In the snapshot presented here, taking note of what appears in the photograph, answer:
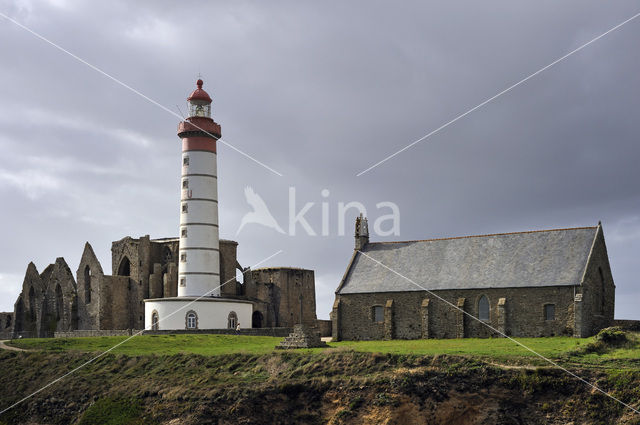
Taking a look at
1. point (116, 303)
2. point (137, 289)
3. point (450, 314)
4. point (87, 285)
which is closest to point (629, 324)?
point (450, 314)

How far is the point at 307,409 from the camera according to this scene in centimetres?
3294

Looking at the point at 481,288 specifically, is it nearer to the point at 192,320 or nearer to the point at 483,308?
the point at 483,308

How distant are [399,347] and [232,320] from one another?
19.3 m

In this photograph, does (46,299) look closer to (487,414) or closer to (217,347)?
(217,347)

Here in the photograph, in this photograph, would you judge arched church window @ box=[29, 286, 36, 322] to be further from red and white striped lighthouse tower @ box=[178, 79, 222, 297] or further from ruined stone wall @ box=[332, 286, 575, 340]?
ruined stone wall @ box=[332, 286, 575, 340]

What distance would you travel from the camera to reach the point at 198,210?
5609cm

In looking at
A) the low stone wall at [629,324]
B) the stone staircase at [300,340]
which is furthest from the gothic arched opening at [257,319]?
the low stone wall at [629,324]

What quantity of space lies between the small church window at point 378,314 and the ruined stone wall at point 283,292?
1691 cm

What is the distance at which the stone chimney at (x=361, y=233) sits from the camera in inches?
2089

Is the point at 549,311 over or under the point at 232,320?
over

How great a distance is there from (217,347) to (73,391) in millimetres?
7886

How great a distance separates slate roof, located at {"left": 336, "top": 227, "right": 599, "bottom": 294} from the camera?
4431 cm

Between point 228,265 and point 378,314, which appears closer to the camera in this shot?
point 378,314

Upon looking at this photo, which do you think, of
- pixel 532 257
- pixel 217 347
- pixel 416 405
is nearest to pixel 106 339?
pixel 217 347
